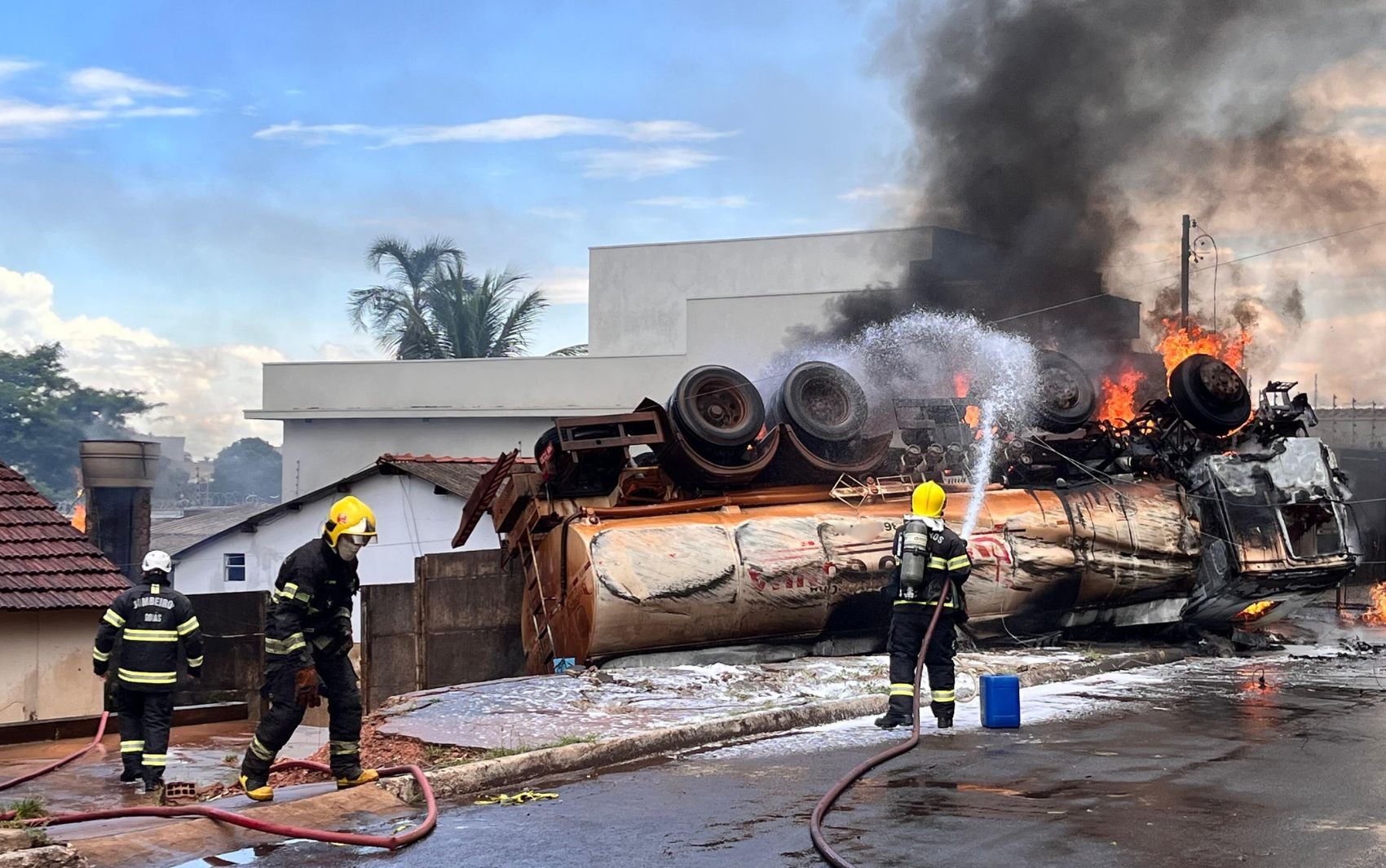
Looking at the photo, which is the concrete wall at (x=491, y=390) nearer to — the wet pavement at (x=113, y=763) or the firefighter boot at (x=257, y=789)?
the wet pavement at (x=113, y=763)

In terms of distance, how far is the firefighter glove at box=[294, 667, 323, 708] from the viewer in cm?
773

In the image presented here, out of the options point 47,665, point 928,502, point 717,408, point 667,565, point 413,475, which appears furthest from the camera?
point 413,475

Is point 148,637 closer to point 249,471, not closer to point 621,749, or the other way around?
point 621,749

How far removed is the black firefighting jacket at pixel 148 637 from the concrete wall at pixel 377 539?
38.3 ft

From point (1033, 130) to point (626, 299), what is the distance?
1807 cm

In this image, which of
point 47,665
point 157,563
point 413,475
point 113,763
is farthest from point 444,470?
point 157,563

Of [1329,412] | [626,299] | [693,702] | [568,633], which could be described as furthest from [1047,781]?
[1329,412]

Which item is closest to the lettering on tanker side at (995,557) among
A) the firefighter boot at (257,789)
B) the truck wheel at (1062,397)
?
the truck wheel at (1062,397)

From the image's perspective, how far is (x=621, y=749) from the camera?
8797 millimetres

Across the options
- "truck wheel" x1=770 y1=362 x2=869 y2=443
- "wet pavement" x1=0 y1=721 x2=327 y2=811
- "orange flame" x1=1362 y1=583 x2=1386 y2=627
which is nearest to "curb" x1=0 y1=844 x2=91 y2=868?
"wet pavement" x1=0 y1=721 x2=327 y2=811

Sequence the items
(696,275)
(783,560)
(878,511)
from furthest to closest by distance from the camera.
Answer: (696,275) < (878,511) < (783,560)

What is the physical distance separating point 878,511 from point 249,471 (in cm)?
6621

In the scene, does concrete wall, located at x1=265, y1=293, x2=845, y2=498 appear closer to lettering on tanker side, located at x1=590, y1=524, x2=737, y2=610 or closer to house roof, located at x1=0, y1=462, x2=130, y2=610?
house roof, located at x1=0, y1=462, x2=130, y2=610

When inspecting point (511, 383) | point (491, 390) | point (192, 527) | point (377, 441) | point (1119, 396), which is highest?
point (511, 383)
